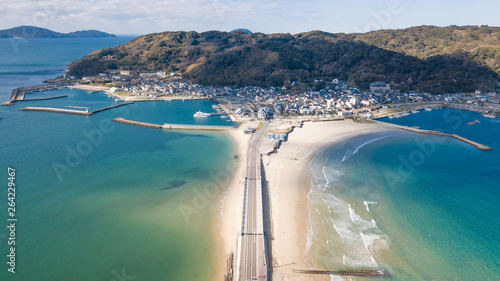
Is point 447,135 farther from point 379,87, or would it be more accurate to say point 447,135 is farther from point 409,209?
point 379,87

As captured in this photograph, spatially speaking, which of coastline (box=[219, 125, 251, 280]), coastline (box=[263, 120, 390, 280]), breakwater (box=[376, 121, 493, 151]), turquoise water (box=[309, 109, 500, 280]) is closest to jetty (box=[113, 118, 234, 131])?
coastline (box=[263, 120, 390, 280])

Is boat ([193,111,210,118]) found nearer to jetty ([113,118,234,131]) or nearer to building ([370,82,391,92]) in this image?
jetty ([113,118,234,131])

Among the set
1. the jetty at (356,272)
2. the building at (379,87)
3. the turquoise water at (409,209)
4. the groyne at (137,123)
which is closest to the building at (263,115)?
the turquoise water at (409,209)

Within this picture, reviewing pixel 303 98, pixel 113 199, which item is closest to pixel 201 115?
pixel 303 98

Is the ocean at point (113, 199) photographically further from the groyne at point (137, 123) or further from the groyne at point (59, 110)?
the groyne at point (59, 110)

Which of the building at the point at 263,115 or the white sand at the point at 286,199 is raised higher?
the building at the point at 263,115

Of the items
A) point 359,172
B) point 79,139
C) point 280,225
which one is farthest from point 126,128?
point 359,172
